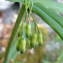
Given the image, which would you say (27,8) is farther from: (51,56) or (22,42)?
(51,56)

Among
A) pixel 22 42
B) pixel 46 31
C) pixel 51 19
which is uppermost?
pixel 51 19

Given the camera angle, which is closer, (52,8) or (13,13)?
(52,8)

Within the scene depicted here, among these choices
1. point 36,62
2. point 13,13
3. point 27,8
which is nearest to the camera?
point 27,8

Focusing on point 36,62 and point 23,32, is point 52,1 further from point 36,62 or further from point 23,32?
point 36,62

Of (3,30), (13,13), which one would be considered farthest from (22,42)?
(13,13)

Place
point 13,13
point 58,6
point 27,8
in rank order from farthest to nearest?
point 13,13 < point 58,6 < point 27,8

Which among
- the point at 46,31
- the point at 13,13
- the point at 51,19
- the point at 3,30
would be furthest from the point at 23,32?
the point at 13,13

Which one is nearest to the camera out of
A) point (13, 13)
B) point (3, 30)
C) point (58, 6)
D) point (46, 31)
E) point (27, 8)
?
point (27, 8)

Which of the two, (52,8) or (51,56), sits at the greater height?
(52,8)

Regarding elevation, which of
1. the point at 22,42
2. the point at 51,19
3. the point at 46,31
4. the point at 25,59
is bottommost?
the point at 25,59
